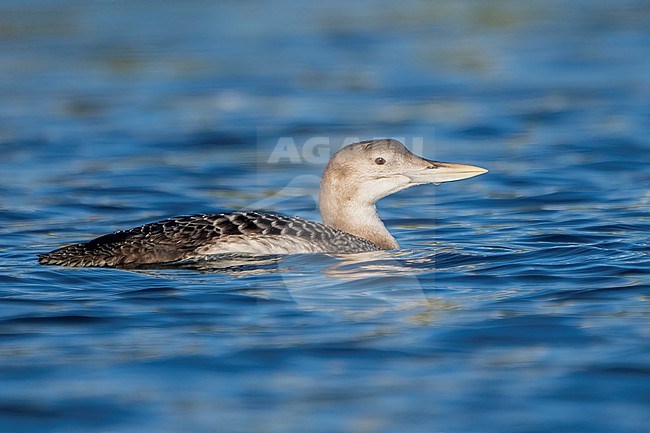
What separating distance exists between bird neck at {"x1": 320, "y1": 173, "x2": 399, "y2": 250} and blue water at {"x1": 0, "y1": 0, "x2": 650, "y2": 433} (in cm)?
26

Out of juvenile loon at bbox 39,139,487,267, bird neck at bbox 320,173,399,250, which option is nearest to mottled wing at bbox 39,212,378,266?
juvenile loon at bbox 39,139,487,267

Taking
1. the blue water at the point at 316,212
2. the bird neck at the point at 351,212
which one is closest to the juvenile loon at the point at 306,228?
the bird neck at the point at 351,212

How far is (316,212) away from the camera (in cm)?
1070

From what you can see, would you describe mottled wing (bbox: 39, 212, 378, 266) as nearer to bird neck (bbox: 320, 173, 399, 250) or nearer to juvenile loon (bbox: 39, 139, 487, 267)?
juvenile loon (bbox: 39, 139, 487, 267)

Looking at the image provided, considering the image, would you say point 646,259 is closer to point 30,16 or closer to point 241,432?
point 241,432

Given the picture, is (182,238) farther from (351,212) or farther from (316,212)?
(316,212)

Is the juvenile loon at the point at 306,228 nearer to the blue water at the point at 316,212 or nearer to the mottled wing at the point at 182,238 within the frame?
the mottled wing at the point at 182,238

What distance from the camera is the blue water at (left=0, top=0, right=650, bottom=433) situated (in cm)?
588

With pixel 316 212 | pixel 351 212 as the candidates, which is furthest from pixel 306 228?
pixel 316 212

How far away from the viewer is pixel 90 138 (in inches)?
536

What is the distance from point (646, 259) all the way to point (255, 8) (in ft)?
43.0

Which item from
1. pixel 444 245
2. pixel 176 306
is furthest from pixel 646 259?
pixel 176 306

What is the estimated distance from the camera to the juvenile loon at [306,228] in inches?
322

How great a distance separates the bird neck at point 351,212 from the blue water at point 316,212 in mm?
264
